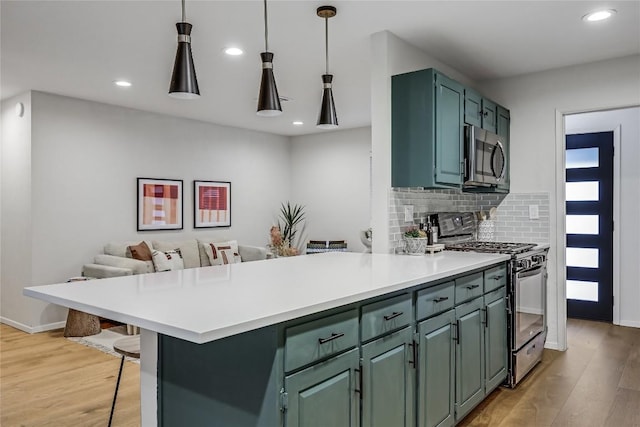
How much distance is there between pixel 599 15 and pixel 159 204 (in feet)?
16.4

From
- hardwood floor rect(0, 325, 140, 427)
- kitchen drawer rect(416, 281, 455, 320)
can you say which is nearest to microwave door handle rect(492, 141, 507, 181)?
kitchen drawer rect(416, 281, 455, 320)

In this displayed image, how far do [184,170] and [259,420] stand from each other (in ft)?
17.3

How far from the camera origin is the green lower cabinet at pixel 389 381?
1.82 metres

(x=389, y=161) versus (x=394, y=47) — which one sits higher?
(x=394, y=47)

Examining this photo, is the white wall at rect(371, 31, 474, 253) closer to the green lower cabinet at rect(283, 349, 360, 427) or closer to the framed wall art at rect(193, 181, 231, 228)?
the green lower cabinet at rect(283, 349, 360, 427)

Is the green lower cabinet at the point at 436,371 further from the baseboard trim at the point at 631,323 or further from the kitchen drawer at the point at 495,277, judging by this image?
the baseboard trim at the point at 631,323

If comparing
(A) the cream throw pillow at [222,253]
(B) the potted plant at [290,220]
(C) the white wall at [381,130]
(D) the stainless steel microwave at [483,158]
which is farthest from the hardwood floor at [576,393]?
(B) the potted plant at [290,220]

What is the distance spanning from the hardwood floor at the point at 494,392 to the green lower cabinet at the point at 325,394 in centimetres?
125

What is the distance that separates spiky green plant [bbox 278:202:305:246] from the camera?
7742 millimetres

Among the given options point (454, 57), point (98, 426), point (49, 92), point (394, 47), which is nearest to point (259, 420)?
point (98, 426)

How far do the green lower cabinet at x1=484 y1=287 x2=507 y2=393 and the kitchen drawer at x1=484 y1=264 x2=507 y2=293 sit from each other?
0.04 metres

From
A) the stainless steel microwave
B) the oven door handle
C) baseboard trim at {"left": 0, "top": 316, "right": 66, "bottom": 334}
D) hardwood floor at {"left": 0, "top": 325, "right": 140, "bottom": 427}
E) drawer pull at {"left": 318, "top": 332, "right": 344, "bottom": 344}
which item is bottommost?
hardwood floor at {"left": 0, "top": 325, "right": 140, "bottom": 427}

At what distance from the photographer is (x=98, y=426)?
268 cm

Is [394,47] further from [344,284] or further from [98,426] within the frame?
[98,426]
